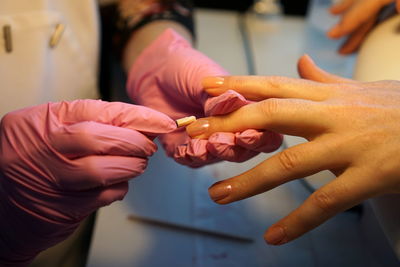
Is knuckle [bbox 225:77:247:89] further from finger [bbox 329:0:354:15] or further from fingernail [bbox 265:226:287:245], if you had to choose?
finger [bbox 329:0:354:15]

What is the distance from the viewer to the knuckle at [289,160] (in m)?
0.45

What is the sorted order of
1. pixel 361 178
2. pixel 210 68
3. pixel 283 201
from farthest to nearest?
1. pixel 283 201
2. pixel 210 68
3. pixel 361 178

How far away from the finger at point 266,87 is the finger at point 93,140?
137 mm

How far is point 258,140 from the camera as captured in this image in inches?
18.3

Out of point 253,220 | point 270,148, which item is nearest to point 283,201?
point 253,220

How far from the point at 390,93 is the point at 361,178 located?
14 cm

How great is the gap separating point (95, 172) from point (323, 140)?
11.4 inches

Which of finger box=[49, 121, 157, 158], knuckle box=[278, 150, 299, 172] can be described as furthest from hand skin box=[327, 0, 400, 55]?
finger box=[49, 121, 157, 158]

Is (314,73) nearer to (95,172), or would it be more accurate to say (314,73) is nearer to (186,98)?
(186,98)

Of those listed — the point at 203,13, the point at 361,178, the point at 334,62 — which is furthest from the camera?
the point at 203,13

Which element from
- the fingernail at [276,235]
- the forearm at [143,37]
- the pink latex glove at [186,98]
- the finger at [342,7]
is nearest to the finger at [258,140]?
the pink latex glove at [186,98]

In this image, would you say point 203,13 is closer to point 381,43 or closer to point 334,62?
point 334,62

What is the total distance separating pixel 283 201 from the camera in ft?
2.23

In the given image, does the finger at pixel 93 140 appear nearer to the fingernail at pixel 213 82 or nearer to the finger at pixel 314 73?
the fingernail at pixel 213 82
